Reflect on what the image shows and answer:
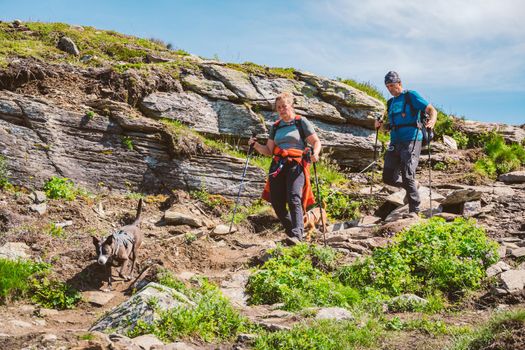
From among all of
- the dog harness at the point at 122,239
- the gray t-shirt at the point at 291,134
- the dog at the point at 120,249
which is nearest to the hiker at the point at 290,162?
the gray t-shirt at the point at 291,134

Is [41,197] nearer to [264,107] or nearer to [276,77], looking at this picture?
[264,107]

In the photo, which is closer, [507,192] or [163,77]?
[507,192]

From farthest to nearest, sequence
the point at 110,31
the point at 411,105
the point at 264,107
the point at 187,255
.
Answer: the point at 110,31, the point at 264,107, the point at 411,105, the point at 187,255

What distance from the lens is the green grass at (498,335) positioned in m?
5.48

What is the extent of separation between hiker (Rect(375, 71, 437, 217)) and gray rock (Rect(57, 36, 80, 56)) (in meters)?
9.98

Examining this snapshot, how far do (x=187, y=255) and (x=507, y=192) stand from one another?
855 centimetres

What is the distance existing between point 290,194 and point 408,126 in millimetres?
3165

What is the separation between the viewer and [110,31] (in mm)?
20750

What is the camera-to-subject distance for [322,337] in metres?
6.05

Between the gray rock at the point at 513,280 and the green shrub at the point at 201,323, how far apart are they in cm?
398

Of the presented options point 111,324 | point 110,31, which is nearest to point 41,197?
point 111,324

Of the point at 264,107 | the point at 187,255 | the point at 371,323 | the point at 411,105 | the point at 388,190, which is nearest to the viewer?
the point at 371,323

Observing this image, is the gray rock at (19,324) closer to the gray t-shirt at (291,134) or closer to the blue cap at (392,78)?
the gray t-shirt at (291,134)

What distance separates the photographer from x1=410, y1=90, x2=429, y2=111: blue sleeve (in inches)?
458
